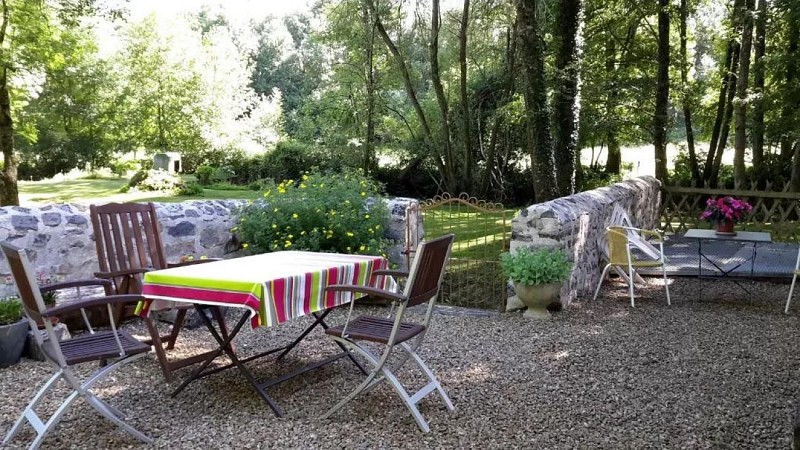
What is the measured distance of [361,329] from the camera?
371 cm

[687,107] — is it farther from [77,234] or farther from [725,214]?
[77,234]

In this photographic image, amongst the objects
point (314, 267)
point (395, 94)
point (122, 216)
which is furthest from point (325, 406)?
point (395, 94)

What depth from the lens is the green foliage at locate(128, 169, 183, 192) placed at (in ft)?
56.4

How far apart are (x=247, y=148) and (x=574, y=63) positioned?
1480 cm

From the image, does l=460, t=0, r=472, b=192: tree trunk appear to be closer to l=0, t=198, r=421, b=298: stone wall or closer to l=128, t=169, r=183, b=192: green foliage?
l=128, t=169, r=183, b=192: green foliage

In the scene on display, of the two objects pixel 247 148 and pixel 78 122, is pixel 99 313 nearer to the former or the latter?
pixel 247 148

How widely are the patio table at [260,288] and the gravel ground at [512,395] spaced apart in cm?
21

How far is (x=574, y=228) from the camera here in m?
6.59

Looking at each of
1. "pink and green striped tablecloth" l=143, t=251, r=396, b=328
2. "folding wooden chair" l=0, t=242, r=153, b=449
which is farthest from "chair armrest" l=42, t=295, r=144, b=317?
"pink and green striped tablecloth" l=143, t=251, r=396, b=328

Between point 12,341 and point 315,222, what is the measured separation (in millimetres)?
2775

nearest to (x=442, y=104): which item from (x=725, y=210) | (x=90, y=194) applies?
(x=90, y=194)

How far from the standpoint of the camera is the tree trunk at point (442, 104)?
15.6 metres

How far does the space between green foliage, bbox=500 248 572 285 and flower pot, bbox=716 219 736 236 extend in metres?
2.08

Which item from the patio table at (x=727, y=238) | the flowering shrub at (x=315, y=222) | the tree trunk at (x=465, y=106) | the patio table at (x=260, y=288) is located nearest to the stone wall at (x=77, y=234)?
the flowering shrub at (x=315, y=222)
